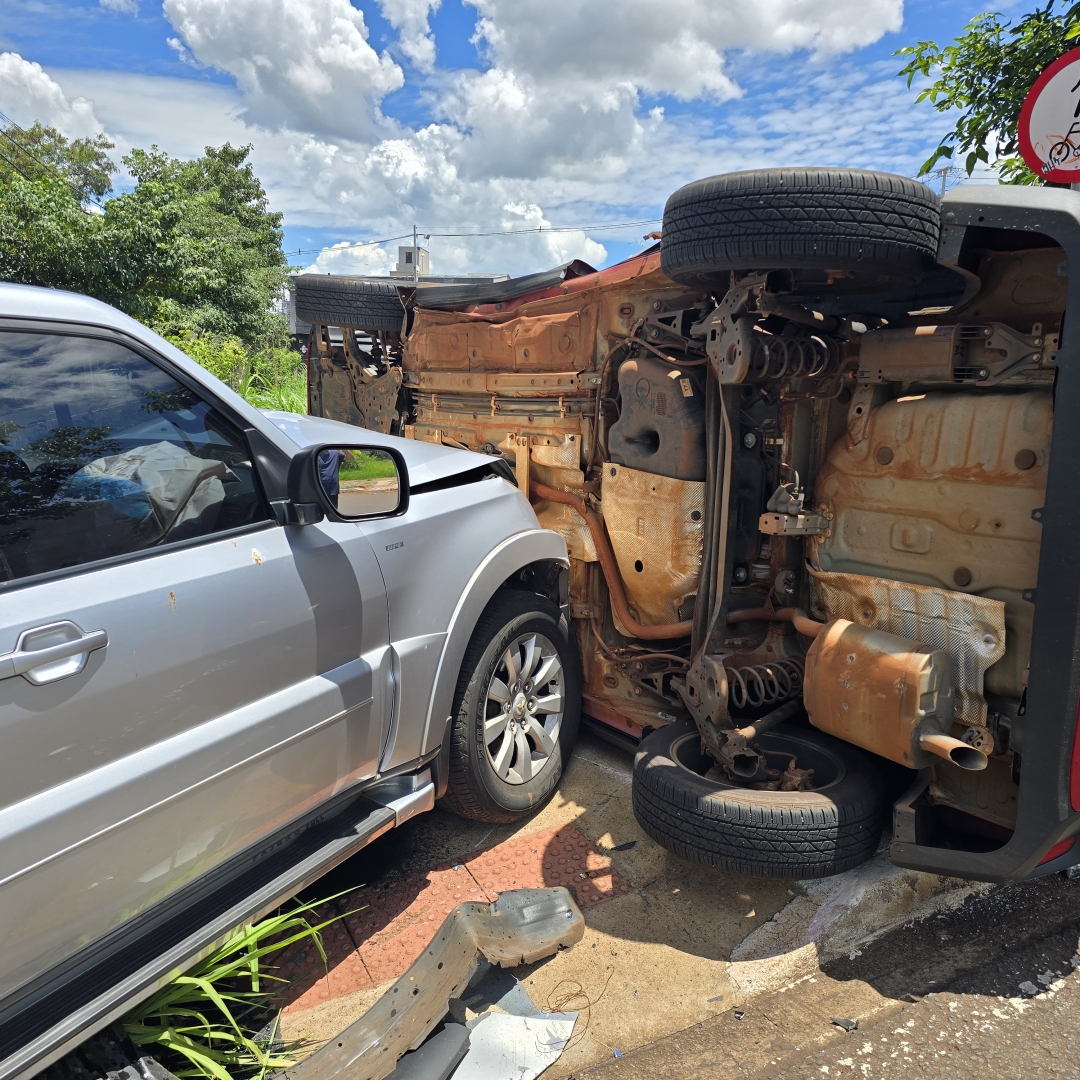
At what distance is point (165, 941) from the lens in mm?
1824

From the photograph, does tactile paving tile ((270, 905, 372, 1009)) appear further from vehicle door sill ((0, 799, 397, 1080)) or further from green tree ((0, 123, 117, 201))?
green tree ((0, 123, 117, 201))

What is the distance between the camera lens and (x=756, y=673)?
312cm

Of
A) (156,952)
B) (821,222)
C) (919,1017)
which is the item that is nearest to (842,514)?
(821,222)

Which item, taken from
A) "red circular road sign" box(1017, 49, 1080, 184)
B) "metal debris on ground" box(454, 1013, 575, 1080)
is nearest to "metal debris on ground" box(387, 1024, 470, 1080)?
"metal debris on ground" box(454, 1013, 575, 1080)

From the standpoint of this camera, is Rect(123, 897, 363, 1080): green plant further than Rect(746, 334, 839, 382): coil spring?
No

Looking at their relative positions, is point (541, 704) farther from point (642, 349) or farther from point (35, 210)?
point (35, 210)

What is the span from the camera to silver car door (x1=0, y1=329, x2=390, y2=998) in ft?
5.02

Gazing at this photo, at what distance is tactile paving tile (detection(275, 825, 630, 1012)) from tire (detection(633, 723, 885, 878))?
0.39 meters

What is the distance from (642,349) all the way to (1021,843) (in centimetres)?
233

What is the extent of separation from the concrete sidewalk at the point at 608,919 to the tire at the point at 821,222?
212 cm

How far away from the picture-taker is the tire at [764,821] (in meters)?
2.56

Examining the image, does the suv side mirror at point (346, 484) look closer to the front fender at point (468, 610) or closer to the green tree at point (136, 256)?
the front fender at point (468, 610)

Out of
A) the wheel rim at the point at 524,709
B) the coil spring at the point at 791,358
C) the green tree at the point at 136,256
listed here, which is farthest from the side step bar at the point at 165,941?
the green tree at the point at 136,256

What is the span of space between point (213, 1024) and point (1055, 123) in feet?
15.3
